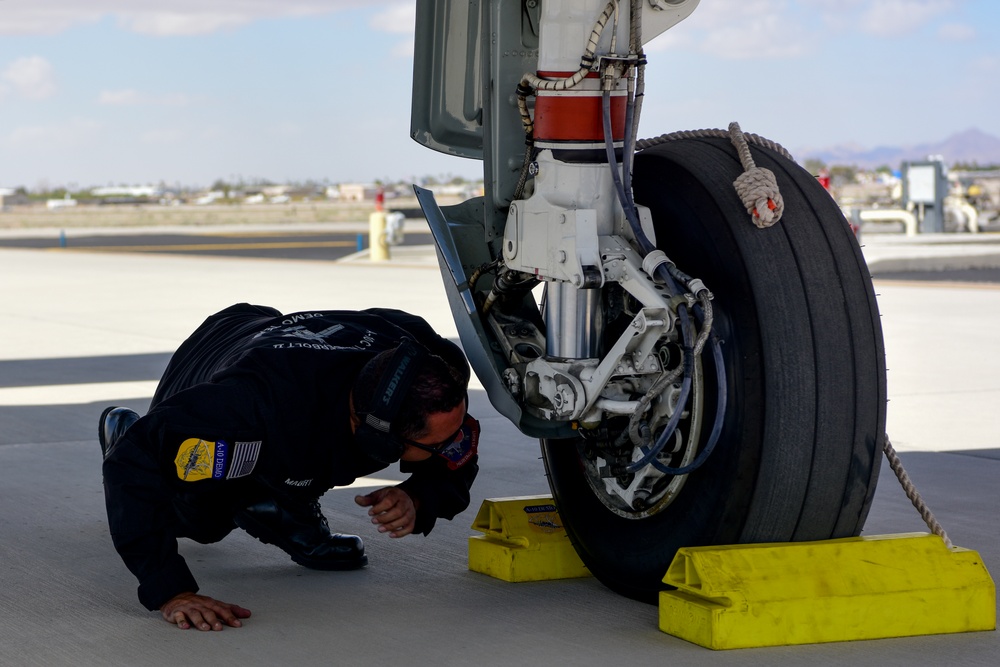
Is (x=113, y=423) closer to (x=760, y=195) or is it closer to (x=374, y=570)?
(x=374, y=570)

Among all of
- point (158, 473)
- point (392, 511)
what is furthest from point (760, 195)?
point (158, 473)

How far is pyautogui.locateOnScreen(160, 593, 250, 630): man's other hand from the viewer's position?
9.14 feet

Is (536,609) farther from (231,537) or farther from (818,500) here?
(231,537)

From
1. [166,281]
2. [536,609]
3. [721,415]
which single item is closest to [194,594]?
[536,609]

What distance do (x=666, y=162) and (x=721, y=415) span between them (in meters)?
0.68

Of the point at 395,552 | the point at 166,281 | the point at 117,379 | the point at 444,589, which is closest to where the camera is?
the point at 444,589

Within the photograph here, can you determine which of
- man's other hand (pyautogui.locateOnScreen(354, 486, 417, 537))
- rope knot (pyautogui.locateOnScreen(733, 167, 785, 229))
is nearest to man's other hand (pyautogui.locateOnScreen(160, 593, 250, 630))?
man's other hand (pyautogui.locateOnScreen(354, 486, 417, 537))

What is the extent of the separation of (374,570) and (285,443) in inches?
24.5

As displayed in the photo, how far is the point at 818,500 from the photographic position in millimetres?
2748

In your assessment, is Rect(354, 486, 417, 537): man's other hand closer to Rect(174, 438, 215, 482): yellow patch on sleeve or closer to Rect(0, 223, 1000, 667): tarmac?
Rect(0, 223, 1000, 667): tarmac

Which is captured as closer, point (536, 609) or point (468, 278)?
point (536, 609)

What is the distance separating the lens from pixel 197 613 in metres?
2.79

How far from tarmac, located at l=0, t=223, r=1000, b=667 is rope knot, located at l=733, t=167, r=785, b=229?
882mm

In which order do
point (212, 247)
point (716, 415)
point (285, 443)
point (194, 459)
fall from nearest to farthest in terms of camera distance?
point (716, 415) < point (194, 459) < point (285, 443) < point (212, 247)
